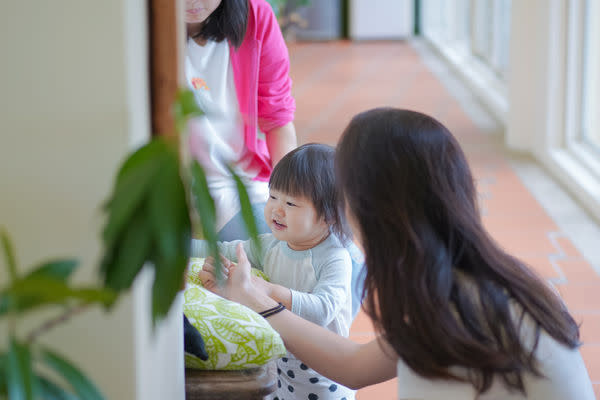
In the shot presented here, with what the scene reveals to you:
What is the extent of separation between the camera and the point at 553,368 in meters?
1.36

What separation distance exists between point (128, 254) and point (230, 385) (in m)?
0.76

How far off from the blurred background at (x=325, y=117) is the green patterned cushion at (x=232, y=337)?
5.2 inches

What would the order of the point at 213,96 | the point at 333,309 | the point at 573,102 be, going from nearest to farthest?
1. the point at 333,309
2. the point at 213,96
3. the point at 573,102

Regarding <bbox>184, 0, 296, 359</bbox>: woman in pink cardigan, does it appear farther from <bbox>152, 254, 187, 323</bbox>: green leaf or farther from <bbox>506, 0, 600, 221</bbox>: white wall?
<bbox>506, 0, 600, 221</bbox>: white wall

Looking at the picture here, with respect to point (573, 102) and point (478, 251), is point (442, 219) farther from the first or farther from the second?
point (573, 102)

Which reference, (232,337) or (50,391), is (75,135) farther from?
(232,337)

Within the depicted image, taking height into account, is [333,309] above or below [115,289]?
below

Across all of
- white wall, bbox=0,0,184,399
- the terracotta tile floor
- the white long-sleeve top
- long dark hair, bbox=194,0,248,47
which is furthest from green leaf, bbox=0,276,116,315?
the terracotta tile floor

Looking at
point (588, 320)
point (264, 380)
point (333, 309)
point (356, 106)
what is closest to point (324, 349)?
point (264, 380)

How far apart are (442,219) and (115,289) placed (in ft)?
2.20

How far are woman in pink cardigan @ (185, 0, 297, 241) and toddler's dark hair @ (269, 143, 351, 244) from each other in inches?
10.6

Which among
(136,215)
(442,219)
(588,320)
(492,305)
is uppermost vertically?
(136,215)

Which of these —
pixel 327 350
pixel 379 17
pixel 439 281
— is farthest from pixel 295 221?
pixel 379 17

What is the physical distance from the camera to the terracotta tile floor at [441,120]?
3.19 m
